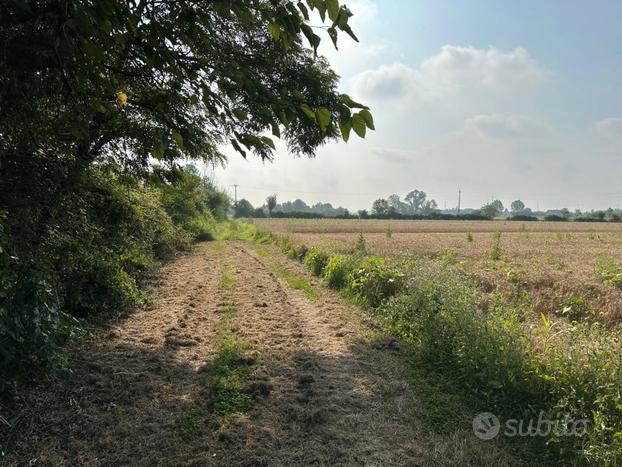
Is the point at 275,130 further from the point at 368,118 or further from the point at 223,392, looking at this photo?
the point at 223,392

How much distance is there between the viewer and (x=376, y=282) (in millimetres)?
8125

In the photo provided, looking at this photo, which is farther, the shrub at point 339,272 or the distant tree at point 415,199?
the distant tree at point 415,199

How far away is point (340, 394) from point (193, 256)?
41.5 feet

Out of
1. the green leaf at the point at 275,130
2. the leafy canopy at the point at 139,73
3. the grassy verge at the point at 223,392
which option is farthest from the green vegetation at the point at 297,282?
the green leaf at the point at 275,130

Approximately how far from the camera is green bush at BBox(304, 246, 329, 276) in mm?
11523

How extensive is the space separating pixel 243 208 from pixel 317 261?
85.7 m

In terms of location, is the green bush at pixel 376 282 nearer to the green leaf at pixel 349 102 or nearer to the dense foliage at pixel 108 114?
the dense foliage at pixel 108 114

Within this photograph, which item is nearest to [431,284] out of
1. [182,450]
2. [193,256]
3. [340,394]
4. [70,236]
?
[340,394]

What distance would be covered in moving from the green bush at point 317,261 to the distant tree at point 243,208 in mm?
82919

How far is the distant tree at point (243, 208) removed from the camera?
3748 inches

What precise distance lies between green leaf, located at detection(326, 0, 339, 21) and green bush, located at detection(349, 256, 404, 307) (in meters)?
6.36

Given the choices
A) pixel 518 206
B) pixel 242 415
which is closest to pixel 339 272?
pixel 242 415

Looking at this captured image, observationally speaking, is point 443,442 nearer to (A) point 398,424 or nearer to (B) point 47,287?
(A) point 398,424

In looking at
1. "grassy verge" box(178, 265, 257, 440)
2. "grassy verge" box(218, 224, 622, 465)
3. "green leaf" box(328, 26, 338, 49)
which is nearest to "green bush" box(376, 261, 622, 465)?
"grassy verge" box(218, 224, 622, 465)
